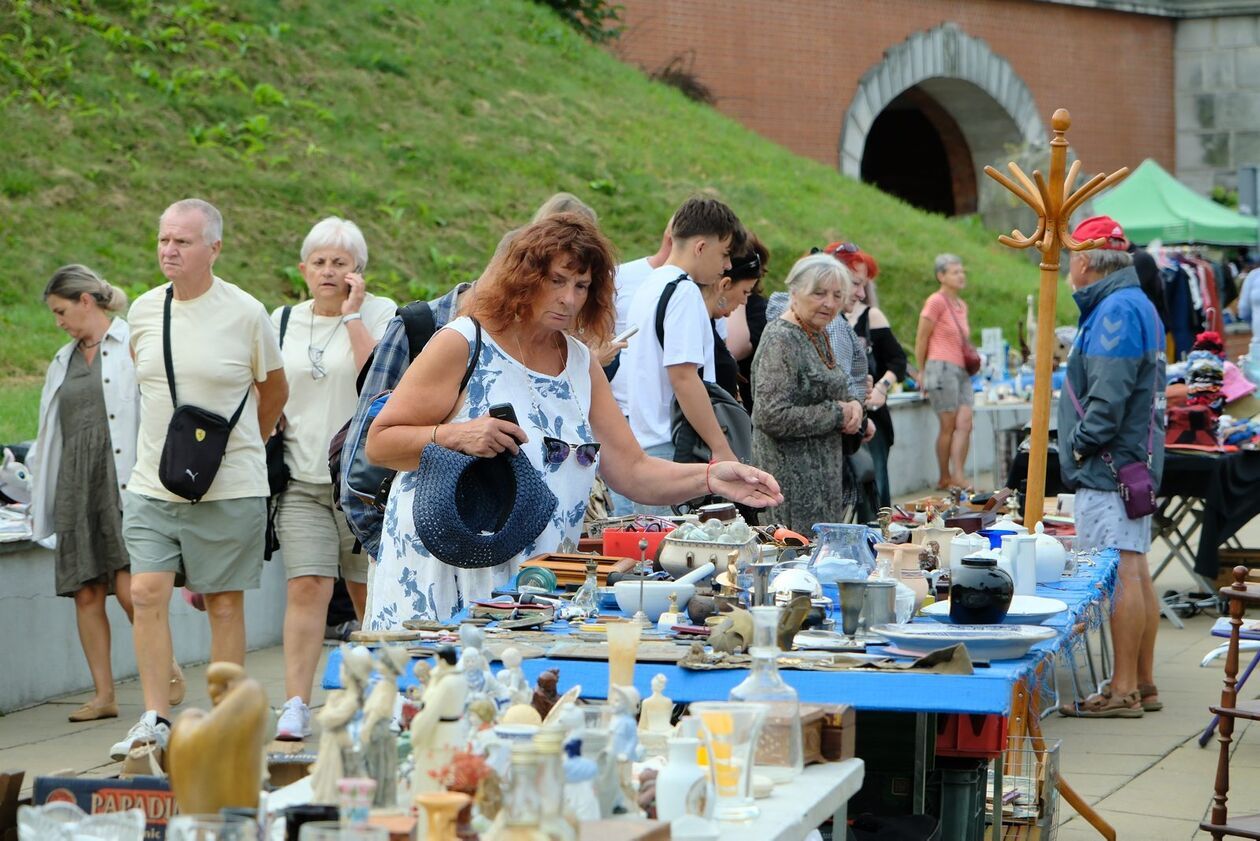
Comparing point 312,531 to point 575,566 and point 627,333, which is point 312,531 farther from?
point 575,566

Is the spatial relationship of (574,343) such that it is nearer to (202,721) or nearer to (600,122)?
(202,721)

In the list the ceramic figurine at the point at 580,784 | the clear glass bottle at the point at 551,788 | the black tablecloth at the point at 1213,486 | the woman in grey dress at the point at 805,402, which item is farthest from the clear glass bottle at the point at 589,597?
the black tablecloth at the point at 1213,486

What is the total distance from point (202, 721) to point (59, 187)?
Answer: 1206 cm

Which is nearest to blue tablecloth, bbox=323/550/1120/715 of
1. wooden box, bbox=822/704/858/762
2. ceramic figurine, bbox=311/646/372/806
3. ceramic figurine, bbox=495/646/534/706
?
wooden box, bbox=822/704/858/762

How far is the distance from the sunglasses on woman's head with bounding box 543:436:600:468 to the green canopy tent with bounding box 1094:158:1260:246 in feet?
58.2

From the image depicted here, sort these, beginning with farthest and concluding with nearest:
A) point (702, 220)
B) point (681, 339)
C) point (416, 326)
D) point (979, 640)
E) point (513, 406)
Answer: point (702, 220) < point (681, 339) < point (416, 326) < point (513, 406) < point (979, 640)

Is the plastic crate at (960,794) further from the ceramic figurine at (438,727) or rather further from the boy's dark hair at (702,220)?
the boy's dark hair at (702,220)

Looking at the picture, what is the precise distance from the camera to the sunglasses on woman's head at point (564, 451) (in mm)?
4570

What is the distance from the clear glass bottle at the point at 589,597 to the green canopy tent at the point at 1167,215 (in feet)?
60.1

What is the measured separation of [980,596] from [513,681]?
1380mm

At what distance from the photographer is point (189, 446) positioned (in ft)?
19.0

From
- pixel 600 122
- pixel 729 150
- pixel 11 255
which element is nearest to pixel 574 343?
pixel 11 255

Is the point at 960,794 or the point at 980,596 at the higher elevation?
the point at 980,596

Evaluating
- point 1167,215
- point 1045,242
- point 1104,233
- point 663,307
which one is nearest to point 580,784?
point 1045,242
